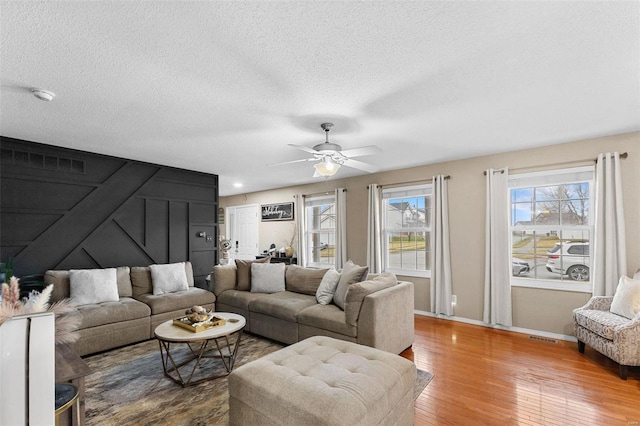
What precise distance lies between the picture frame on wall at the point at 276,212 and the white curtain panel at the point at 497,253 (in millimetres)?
4164

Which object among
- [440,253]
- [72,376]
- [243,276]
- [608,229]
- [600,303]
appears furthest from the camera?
[440,253]

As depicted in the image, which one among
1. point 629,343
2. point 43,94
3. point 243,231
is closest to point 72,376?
point 43,94

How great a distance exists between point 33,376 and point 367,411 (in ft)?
4.83

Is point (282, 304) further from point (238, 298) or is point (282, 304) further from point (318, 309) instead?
point (238, 298)

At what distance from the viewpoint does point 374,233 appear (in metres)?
5.48

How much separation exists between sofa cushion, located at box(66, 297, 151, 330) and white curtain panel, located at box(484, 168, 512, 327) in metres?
4.56

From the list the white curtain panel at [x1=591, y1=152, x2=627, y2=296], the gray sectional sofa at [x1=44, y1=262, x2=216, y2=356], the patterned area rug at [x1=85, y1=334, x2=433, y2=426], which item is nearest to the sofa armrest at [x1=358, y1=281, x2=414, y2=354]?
the patterned area rug at [x1=85, y1=334, x2=433, y2=426]

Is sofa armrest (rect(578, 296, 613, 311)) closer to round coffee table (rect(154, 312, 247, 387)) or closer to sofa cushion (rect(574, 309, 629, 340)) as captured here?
sofa cushion (rect(574, 309, 629, 340))

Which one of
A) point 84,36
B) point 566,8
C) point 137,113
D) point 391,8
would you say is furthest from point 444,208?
point 84,36

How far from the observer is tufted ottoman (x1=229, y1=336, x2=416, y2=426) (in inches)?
62.5

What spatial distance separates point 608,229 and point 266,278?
4.21m

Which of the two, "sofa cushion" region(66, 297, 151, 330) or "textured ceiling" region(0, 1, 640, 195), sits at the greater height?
"textured ceiling" region(0, 1, 640, 195)

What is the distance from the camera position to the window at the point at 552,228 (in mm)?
3812

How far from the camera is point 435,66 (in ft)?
6.72
